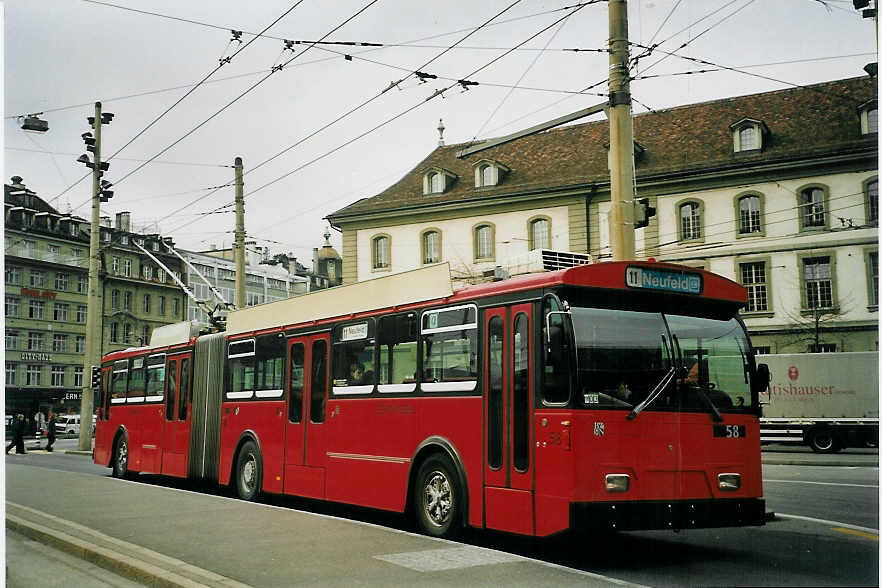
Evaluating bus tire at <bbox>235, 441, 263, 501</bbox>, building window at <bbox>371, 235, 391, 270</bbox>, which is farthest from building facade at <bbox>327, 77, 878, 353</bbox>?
bus tire at <bbox>235, 441, 263, 501</bbox>

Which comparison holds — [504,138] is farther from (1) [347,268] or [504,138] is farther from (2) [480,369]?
(1) [347,268]

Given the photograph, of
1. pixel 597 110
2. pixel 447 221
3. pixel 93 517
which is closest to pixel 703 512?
pixel 597 110

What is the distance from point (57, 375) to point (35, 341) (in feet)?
14.1

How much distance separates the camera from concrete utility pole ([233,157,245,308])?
899 inches

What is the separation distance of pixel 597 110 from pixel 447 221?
1094cm

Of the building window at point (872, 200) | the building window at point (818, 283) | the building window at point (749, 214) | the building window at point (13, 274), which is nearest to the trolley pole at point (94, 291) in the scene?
the building window at point (13, 274)

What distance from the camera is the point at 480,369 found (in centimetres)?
906

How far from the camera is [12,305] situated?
12.1 m

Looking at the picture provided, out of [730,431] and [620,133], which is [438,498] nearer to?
[730,431]

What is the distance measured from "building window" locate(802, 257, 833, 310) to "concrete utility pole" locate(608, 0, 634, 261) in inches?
154

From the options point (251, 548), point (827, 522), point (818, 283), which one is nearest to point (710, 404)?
point (818, 283)

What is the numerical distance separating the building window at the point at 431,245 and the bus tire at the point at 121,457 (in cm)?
698

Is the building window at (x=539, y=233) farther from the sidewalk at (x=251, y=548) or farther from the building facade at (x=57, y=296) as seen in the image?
the sidewalk at (x=251, y=548)

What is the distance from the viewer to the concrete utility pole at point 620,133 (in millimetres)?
11680
